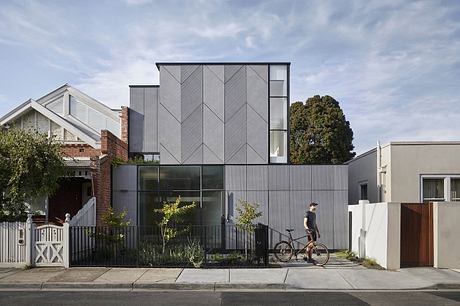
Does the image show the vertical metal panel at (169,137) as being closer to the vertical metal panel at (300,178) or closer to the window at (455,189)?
the vertical metal panel at (300,178)

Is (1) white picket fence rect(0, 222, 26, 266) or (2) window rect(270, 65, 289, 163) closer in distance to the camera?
(1) white picket fence rect(0, 222, 26, 266)

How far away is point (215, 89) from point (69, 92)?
8396 millimetres

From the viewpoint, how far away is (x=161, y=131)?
20328mm

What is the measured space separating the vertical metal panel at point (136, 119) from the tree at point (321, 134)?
75.2 ft

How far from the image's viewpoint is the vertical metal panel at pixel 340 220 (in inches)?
754

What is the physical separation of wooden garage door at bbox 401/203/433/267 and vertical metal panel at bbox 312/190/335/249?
178 inches

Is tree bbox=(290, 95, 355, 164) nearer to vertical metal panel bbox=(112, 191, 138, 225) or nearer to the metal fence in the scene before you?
vertical metal panel bbox=(112, 191, 138, 225)

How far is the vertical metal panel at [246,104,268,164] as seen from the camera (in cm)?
2005

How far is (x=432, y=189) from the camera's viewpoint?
60.9ft

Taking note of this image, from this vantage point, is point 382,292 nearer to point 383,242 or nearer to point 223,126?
point 383,242

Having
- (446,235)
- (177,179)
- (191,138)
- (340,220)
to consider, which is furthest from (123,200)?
(446,235)

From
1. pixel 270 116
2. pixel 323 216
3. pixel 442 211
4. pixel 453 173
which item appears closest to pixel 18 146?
pixel 270 116

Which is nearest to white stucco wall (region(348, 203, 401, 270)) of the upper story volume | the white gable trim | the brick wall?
the upper story volume

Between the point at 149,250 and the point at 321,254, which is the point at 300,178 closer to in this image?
the point at 321,254
